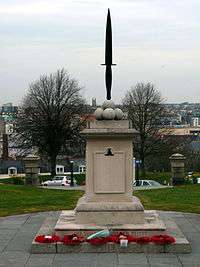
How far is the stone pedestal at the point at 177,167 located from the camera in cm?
2547

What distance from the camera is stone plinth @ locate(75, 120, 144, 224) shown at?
10141 millimetres

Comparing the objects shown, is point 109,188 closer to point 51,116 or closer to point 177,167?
point 177,167

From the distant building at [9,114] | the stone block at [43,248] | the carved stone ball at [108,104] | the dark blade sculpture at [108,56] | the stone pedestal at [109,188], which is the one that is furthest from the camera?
the distant building at [9,114]

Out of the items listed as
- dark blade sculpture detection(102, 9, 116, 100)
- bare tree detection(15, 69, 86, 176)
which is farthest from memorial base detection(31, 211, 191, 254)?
bare tree detection(15, 69, 86, 176)

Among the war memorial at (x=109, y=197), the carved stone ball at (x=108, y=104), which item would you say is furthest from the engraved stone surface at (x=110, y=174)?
the carved stone ball at (x=108, y=104)

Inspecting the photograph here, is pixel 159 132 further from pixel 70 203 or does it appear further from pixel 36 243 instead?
pixel 36 243

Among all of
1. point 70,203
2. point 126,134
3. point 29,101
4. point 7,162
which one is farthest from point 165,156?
point 126,134

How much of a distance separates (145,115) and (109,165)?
3418cm

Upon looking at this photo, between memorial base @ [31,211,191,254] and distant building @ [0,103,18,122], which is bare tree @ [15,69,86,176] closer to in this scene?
distant building @ [0,103,18,122]

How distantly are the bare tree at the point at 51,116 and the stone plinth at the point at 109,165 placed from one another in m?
30.8

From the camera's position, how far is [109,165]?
10.3 meters

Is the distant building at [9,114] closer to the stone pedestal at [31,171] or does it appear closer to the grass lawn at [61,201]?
the stone pedestal at [31,171]

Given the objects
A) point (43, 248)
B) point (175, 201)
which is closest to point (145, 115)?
point (175, 201)

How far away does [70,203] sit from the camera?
15.7 metres
